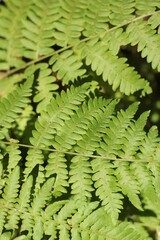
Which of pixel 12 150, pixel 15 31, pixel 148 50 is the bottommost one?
pixel 12 150

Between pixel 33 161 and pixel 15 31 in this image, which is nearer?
pixel 33 161

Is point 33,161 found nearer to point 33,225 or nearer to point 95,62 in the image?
point 33,225

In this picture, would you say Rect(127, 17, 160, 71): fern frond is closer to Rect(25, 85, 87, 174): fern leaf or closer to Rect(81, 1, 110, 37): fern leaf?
Rect(81, 1, 110, 37): fern leaf

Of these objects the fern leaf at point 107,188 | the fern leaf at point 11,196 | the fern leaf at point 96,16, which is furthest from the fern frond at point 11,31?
the fern leaf at point 107,188

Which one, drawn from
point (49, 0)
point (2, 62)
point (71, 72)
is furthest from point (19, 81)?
point (49, 0)

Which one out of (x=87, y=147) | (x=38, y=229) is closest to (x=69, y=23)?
(x=87, y=147)

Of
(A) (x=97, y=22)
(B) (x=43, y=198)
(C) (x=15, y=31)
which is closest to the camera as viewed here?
(B) (x=43, y=198)

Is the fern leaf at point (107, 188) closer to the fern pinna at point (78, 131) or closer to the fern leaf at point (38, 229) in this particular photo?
the fern pinna at point (78, 131)

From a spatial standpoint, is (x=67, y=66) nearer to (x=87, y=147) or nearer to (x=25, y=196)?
(x=87, y=147)

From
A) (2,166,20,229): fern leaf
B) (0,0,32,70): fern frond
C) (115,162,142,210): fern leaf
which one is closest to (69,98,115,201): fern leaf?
(115,162,142,210): fern leaf
